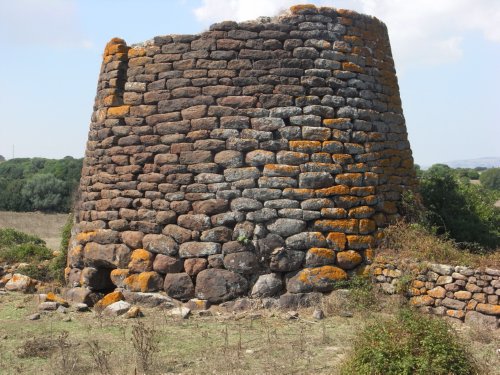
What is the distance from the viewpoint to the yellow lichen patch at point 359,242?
24.8 ft

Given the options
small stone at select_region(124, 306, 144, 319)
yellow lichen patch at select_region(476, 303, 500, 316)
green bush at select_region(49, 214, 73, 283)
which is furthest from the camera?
green bush at select_region(49, 214, 73, 283)

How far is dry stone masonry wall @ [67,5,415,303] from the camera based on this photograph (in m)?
7.48

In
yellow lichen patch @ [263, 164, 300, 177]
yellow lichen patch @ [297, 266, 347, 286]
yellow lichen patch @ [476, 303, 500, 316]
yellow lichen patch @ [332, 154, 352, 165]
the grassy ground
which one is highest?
yellow lichen patch @ [332, 154, 352, 165]

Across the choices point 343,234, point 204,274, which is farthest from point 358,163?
point 204,274

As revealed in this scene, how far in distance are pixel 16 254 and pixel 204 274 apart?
549 cm

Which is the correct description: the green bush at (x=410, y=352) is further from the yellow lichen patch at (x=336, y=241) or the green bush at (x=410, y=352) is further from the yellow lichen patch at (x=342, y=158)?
the yellow lichen patch at (x=342, y=158)

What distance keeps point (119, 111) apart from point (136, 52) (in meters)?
0.87

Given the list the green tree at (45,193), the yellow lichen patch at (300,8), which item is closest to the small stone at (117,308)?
the yellow lichen patch at (300,8)

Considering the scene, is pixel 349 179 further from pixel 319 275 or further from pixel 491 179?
pixel 491 179

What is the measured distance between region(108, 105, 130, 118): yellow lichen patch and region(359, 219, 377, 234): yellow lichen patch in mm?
3543

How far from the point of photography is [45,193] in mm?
34688

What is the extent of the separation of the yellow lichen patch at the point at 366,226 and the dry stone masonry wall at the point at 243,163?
0.01m

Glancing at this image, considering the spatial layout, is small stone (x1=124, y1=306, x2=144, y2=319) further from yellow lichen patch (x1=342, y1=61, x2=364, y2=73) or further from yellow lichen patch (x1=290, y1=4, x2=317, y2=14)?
yellow lichen patch (x1=290, y1=4, x2=317, y2=14)

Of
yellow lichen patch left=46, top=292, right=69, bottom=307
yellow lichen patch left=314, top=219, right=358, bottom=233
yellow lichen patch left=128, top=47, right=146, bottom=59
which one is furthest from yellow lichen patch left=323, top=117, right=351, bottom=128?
yellow lichen patch left=46, top=292, right=69, bottom=307
